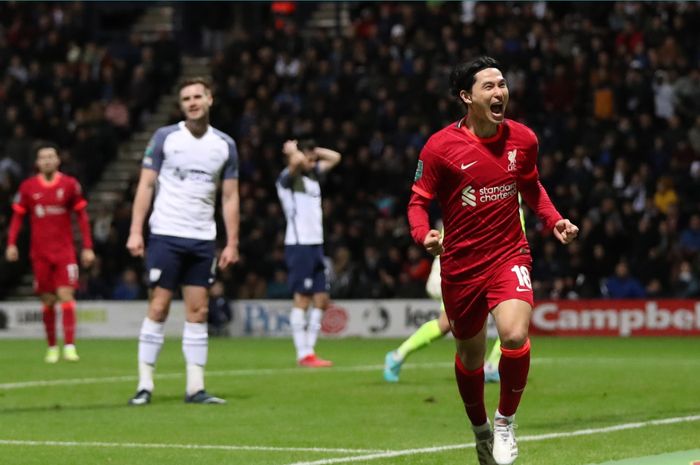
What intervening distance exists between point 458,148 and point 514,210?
477 mm

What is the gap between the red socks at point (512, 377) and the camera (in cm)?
809

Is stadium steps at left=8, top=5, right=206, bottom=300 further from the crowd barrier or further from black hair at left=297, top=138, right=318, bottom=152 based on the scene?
black hair at left=297, top=138, right=318, bottom=152

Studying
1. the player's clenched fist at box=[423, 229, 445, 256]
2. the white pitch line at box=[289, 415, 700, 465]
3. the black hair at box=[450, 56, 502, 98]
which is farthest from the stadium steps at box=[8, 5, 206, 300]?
the player's clenched fist at box=[423, 229, 445, 256]

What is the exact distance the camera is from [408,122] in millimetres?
28219

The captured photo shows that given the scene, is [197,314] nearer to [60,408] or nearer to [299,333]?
[60,408]

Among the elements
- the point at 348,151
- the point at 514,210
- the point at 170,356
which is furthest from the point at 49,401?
the point at 348,151

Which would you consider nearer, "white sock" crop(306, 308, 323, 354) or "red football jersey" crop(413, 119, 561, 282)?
"red football jersey" crop(413, 119, 561, 282)

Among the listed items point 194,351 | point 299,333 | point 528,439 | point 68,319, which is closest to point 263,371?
point 299,333

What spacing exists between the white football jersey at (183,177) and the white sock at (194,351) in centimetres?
74

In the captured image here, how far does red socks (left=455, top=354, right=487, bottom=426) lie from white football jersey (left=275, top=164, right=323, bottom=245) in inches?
348

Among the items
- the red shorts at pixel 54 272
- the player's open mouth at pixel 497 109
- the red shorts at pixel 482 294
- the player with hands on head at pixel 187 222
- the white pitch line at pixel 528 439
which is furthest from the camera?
the red shorts at pixel 54 272

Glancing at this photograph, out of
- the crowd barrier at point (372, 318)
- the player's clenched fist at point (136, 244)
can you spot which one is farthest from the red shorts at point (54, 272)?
the crowd barrier at point (372, 318)

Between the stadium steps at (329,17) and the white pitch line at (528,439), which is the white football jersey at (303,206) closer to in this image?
the white pitch line at (528,439)

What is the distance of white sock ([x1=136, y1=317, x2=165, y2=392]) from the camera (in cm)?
1221
